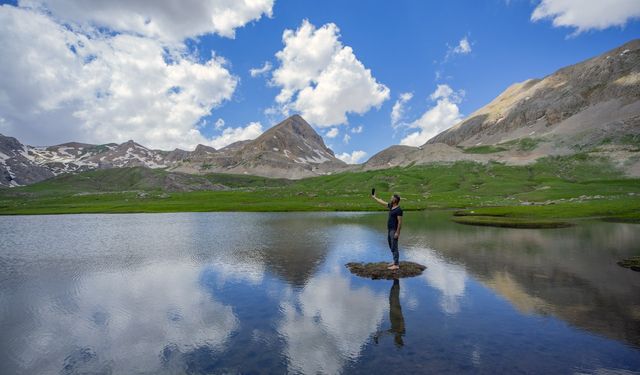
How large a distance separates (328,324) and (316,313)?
5.08 ft

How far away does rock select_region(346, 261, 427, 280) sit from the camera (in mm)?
23812

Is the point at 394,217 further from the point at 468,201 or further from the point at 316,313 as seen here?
the point at 468,201

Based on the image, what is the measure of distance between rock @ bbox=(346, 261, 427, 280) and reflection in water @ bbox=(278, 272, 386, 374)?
2.58m

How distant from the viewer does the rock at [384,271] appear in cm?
2381

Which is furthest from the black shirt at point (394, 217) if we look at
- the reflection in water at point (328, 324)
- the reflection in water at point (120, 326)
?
the reflection in water at point (120, 326)

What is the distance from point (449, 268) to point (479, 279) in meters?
3.37

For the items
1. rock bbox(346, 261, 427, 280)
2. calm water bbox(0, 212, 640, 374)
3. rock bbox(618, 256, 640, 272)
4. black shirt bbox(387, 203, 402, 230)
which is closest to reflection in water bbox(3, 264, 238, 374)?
calm water bbox(0, 212, 640, 374)

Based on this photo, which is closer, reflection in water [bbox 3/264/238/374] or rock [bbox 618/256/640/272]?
reflection in water [bbox 3/264/238/374]

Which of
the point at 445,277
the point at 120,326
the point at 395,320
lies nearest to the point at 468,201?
the point at 445,277

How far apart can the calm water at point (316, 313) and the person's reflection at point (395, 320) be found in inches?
3.7

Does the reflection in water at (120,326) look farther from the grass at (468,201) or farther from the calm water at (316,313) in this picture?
the grass at (468,201)

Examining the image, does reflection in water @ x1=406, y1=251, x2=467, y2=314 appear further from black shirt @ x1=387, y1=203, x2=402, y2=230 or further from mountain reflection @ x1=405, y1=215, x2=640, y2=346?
black shirt @ x1=387, y1=203, x2=402, y2=230

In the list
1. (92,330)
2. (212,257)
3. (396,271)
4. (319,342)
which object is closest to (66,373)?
(92,330)

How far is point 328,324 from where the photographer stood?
50.4 ft
